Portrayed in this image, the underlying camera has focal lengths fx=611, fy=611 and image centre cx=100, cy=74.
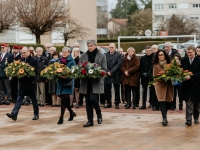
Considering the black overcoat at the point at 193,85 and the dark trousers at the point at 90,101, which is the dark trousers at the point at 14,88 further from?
the black overcoat at the point at 193,85

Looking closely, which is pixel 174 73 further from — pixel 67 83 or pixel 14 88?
pixel 14 88

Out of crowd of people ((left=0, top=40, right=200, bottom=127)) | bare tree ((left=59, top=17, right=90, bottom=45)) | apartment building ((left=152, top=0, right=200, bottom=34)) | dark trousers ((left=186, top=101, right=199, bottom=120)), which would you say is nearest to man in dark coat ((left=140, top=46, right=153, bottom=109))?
crowd of people ((left=0, top=40, right=200, bottom=127))

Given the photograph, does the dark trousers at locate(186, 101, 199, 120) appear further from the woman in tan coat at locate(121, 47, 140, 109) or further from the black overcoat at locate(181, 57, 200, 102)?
the woman in tan coat at locate(121, 47, 140, 109)

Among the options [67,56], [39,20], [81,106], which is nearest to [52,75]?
[67,56]

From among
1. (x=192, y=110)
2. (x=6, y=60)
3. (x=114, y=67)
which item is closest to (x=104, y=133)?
(x=192, y=110)

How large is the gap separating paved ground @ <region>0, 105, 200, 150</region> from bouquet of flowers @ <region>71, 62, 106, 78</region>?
1324 millimetres

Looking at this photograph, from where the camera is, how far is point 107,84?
20219mm

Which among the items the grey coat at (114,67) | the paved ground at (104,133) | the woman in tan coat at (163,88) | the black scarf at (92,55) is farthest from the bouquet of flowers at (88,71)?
the grey coat at (114,67)

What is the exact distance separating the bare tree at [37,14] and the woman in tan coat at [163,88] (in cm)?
2951

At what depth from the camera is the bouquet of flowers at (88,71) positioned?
15.1 m

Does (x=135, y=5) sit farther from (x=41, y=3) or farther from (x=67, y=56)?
(x=67, y=56)

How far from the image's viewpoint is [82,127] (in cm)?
1548

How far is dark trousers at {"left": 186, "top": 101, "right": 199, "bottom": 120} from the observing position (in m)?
15.3

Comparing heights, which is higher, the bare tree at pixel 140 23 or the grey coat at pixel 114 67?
Result: the bare tree at pixel 140 23
